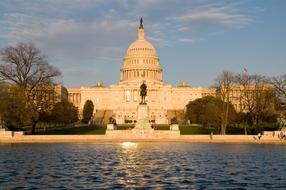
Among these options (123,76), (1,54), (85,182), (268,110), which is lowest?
(85,182)

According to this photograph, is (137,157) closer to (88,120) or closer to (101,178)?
(101,178)

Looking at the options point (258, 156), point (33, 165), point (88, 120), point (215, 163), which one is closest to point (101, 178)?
point (33, 165)

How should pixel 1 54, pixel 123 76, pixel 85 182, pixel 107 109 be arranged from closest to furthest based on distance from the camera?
pixel 85 182 < pixel 1 54 < pixel 107 109 < pixel 123 76

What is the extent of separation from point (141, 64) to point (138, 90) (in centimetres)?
1134

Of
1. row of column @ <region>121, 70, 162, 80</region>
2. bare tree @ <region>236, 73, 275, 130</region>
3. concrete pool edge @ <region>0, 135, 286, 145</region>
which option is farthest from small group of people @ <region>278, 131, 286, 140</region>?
row of column @ <region>121, 70, 162, 80</region>

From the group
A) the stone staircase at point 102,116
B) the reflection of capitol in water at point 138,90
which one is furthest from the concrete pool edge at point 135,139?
the reflection of capitol in water at point 138,90

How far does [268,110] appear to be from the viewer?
73062 millimetres

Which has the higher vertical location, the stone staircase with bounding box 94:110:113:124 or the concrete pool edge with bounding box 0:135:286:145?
the stone staircase with bounding box 94:110:113:124

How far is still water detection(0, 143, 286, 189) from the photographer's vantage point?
74.2 feet

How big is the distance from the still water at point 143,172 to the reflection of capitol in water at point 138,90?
13076 cm

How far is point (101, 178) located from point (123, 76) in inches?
6304

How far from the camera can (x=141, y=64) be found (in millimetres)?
178125

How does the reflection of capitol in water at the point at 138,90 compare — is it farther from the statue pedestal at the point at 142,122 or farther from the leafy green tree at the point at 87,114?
the statue pedestal at the point at 142,122

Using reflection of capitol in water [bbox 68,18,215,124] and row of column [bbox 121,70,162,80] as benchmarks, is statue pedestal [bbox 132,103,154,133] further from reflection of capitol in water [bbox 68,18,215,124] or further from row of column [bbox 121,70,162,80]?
row of column [bbox 121,70,162,80]
